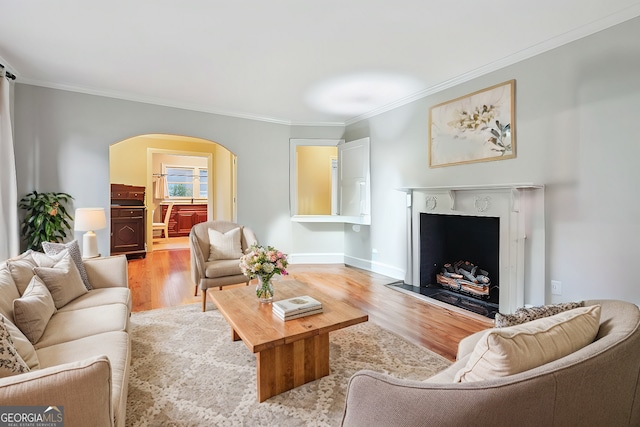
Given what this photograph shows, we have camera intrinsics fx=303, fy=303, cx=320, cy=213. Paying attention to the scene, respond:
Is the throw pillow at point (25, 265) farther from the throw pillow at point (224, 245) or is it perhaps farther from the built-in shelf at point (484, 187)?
the built-in shelf at point (484, 187)

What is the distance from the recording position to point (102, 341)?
167 cm

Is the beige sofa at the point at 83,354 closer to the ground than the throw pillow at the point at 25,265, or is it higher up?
closer to the ground

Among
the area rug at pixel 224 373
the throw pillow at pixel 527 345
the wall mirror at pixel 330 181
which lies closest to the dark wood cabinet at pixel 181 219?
the wall mirror at pixel 330 181

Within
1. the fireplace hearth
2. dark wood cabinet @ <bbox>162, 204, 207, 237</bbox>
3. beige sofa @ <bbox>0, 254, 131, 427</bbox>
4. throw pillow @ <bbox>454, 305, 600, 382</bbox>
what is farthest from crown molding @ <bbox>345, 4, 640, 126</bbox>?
dark wood cabinet @ <bbox>162, 204, 207, 237</bbox>

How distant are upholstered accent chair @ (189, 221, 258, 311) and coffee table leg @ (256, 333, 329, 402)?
139 centimetres

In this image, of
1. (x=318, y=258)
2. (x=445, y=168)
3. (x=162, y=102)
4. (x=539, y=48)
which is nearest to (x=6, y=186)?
(x=162, y=102)

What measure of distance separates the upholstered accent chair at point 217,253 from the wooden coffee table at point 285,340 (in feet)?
3.68

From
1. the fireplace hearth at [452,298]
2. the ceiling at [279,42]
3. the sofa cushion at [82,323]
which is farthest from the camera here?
the fireplace hearth at [452,298]

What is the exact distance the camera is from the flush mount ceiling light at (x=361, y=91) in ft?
12.0

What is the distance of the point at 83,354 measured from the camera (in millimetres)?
1533

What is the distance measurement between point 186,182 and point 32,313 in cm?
914

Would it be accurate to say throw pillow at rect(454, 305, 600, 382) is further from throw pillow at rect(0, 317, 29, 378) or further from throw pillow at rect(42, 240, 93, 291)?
throw pillow at rect(42, 240, 93, 291)

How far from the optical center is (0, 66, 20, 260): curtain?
3.05m

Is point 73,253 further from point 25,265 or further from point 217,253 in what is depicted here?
point 217,253
